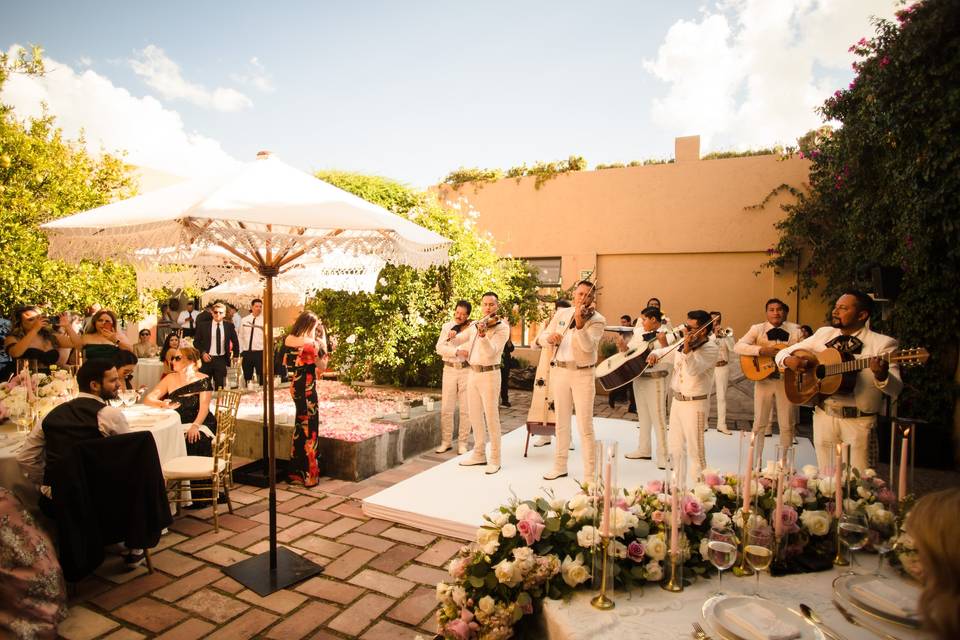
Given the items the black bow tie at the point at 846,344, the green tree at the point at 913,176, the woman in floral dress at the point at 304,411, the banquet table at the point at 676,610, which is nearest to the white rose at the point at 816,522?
the banquet table at the point at 676,610

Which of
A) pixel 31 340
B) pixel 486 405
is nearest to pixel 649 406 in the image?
pixel 486 405

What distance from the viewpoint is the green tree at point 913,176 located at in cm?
602

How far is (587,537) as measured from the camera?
1930mm

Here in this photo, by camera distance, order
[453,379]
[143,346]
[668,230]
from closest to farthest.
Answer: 1. [453,379]
2. [143,346]
3. [668,230]

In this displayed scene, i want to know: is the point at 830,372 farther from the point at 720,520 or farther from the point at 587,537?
the point at 587,537

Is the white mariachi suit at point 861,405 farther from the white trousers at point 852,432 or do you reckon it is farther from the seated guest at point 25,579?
the seated guest at point 25,579

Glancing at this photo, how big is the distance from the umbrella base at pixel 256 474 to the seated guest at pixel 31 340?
9.40ft

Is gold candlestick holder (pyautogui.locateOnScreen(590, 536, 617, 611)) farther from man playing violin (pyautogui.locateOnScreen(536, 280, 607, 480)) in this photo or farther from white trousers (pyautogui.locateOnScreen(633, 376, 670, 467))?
white trousers (pyautogui.locateOnScreen(633, 376, 670, 467))

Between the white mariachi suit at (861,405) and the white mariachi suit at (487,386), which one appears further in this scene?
the white mariachi suit at (487,386)

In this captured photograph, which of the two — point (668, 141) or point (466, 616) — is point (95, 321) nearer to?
point (466, 616)

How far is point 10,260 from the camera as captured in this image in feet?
25.7

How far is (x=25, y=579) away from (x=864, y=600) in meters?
3.75

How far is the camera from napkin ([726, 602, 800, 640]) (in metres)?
1.49

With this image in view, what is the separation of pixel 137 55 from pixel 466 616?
14692mm
